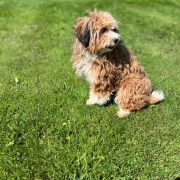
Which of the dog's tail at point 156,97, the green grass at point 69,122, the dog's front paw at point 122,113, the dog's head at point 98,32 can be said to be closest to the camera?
the green grass at point 69,122

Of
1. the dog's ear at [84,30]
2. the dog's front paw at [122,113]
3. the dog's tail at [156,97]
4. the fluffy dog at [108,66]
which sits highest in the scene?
the dog's ear at [84,30]

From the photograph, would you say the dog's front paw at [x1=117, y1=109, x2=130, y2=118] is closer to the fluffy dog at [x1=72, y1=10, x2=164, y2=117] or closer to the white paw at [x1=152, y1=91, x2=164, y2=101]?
the fluffy dog at [x1=72, y1=10, x2=164, y2=117]

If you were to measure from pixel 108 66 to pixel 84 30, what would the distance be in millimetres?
648

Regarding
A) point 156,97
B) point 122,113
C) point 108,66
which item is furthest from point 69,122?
point 156,97

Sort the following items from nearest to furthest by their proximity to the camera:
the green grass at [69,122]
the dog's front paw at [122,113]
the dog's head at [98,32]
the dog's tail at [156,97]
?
the green grass at [69,122]
the dog's head at [98,32]
the dog's front paw at [122,113]
the dog's tail at [156,97]

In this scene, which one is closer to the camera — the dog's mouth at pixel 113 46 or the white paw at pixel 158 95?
the dog's mouth at pixel 113 46

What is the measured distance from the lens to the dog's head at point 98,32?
12.7 feet

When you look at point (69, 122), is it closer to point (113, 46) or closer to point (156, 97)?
point (113, 46)

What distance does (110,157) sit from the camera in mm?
3533

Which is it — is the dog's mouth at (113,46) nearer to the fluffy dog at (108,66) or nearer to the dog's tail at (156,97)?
the fluffy dog at (108,66)

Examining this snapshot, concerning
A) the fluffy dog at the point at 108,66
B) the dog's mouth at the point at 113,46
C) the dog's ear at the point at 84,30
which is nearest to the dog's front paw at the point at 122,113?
the fluffy dog at the point at 108,66

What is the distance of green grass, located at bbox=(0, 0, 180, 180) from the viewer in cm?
337

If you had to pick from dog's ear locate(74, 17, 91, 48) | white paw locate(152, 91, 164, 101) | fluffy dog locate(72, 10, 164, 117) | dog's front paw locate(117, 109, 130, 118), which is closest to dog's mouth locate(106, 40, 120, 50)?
fluffy dog locate(72, 10, 164, 117)

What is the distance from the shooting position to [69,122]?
4016 mm
